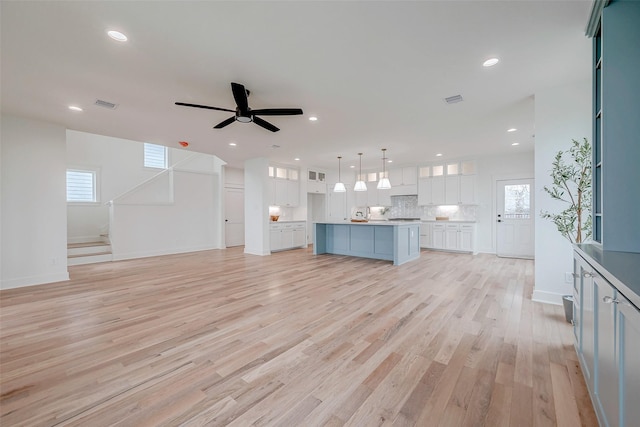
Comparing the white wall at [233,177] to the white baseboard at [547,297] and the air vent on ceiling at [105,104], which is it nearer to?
the air vent on ceiling at [105,104]

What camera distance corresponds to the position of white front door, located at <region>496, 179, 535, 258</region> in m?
6.71

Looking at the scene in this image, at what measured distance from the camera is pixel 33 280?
14.8 feet

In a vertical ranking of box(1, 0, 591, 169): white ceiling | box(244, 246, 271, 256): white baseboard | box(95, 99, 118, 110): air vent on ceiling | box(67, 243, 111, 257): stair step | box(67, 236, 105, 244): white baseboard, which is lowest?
box(244, 246, 271, 256): white baseboard

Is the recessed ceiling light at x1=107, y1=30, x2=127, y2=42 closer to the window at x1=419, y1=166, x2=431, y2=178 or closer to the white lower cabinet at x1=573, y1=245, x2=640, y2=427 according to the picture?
the white lower cabinet at x1=573, y1=245, x2=640, y2=427

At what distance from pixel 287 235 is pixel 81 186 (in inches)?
244

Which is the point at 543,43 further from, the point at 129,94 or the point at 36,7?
the point at 129,94

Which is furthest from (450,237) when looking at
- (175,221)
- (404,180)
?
(175,221)

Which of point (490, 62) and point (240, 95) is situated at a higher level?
point (490, 62)

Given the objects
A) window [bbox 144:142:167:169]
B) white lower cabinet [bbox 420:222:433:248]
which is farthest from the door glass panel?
window [bbox 144:142:167:169]

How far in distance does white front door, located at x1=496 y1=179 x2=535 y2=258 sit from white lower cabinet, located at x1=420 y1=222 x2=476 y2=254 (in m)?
0.67

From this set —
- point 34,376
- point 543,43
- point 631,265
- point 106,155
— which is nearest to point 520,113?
point 543,43

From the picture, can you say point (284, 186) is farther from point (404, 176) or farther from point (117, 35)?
point (117, 35)

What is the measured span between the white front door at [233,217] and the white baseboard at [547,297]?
8.17 metres

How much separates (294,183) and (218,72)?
588 cm
